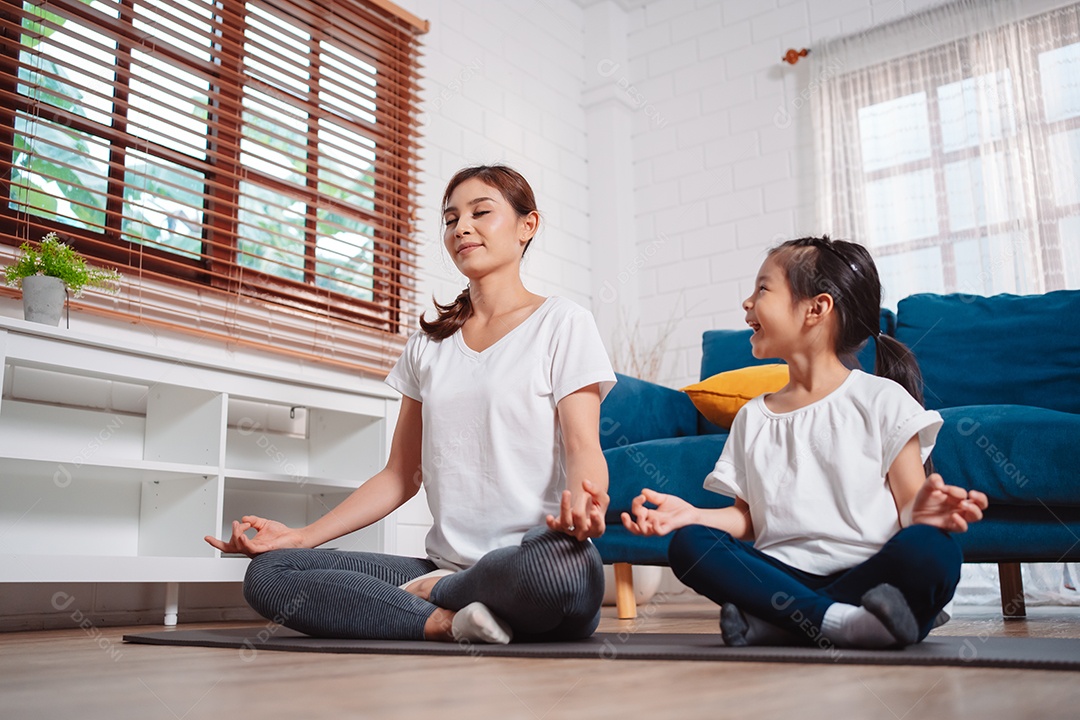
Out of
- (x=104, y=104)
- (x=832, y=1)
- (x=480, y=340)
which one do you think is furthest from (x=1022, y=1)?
(x=104, y=104)

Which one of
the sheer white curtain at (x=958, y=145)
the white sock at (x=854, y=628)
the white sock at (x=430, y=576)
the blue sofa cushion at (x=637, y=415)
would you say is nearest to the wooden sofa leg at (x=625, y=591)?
the blue sofa cushion at (x=637, y=415)

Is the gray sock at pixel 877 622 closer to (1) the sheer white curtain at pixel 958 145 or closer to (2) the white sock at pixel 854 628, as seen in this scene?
(2) the white sock at pixel 854 628

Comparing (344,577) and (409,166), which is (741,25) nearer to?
(409,166)

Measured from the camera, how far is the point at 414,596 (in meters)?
1.45

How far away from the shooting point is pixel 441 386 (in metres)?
1.66

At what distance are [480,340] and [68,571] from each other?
104cm

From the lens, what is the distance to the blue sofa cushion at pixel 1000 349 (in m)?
2.47

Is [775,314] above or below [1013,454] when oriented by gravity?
above

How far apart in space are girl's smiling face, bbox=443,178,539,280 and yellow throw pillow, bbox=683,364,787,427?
1.01 meters

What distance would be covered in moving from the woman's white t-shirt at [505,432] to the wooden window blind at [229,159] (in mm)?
1339

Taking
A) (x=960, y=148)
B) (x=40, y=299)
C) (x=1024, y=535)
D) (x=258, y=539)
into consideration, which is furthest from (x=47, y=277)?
(x=960, y=148)

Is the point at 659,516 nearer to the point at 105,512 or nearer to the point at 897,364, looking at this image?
the point at 897,364

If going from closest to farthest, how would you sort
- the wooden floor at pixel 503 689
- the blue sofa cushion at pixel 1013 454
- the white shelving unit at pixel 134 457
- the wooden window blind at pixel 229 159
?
the wooden floor at pixel 503 689 < the blue sofa cushion at pixel 1013 454 < the white shelving unit at pixel 134 457 < the wooden window blind at pixel 229 159

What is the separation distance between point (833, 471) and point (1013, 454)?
0.77 metres
